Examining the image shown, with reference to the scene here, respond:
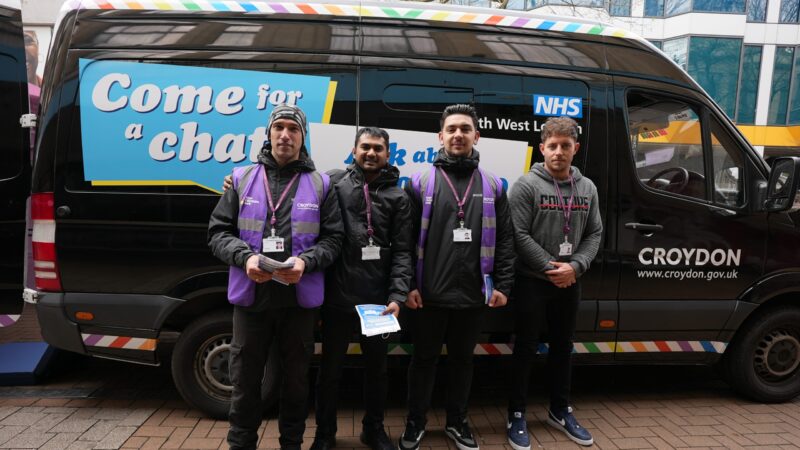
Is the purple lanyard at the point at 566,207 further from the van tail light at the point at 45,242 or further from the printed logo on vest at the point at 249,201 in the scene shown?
the van tail light at the point at 45,242

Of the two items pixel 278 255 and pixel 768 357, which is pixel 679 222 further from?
pixel 278 255

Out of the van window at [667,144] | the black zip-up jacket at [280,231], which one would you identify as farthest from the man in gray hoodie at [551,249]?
the black zip-up jacket at [280,231]

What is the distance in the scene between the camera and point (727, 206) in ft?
11.3

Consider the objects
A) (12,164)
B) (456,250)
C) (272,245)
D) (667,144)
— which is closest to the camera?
(272,245)

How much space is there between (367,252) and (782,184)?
284 cm

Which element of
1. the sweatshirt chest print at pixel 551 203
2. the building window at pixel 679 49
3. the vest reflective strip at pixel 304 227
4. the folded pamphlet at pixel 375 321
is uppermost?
the building window at pixel 679 49

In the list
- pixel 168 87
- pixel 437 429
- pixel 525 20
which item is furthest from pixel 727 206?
pixel 168 87

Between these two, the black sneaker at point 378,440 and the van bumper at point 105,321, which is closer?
the black sneaker at point 378,440

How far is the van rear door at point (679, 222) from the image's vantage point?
3.35 m

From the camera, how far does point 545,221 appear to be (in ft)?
9.59

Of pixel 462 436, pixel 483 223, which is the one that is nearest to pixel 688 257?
pixel 483 223

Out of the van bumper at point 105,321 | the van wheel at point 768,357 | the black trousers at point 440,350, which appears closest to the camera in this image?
the black trousers at point 440,350

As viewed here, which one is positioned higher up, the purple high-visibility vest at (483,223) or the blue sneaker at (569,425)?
the purple high-visibility vest at (483,223)

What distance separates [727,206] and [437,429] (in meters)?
2.50
